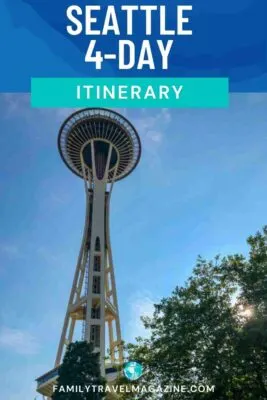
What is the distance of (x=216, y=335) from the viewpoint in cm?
2097

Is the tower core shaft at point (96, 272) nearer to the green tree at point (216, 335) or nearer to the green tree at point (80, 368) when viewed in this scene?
the green tree at point (80, 368)

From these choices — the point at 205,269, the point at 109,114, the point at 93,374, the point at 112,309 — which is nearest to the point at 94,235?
the point at 112,309

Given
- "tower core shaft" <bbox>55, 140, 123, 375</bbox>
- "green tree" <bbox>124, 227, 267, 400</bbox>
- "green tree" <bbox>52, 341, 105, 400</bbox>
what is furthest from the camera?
"tower core shaft" <bbox>55, 140, 123, 375</bbox>

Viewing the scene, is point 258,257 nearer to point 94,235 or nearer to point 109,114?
point 94,235

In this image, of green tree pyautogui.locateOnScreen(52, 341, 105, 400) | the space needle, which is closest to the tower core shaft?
the space needle

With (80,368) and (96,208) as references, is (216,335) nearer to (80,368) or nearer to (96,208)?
(80,368)

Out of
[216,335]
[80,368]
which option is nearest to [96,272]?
[80,368]

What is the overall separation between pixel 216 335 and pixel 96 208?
53.0 meters

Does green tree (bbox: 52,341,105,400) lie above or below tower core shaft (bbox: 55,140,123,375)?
below

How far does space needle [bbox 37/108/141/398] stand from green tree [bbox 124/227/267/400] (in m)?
36.4

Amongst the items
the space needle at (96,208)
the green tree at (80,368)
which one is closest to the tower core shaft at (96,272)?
the space needle at (96,208)

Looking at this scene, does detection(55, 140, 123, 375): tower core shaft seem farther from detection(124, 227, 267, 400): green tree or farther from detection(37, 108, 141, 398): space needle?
detection(124, 227, 267, 400): green tree

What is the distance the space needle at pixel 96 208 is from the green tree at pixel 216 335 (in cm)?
3638

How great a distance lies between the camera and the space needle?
62494 mm
